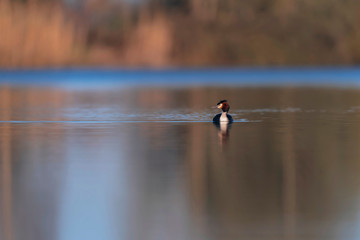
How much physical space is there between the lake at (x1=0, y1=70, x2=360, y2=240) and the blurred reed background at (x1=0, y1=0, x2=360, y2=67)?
1164cm

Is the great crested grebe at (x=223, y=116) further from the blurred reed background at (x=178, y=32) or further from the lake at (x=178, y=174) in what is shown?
the blurred reed background at (x=178, y=32)

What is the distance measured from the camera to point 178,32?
32.9m

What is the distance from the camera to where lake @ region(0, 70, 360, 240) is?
16.6 ft

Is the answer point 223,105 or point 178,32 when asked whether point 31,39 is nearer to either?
point 178,32

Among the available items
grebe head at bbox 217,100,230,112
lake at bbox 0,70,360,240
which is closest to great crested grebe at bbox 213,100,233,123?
grebe head at bbox 217,100,230,112

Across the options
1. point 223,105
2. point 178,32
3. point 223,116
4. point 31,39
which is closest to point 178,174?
point 223,116

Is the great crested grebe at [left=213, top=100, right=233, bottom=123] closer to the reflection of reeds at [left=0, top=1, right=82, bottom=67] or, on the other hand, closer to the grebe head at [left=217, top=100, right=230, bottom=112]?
the grebe head at [left=217, top=100, right=230, bottom=112]

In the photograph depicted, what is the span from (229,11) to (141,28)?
8539mm

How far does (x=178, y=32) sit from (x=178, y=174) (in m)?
26.2

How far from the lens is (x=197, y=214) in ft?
17.5

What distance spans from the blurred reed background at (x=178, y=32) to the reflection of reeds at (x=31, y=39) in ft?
0.10

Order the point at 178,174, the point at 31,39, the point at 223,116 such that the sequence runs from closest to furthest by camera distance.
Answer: the point at 178,174
the point at 223,116
the point at 31,39

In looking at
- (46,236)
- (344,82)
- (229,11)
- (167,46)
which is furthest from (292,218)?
(229,11)

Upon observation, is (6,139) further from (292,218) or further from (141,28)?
(141,28)
